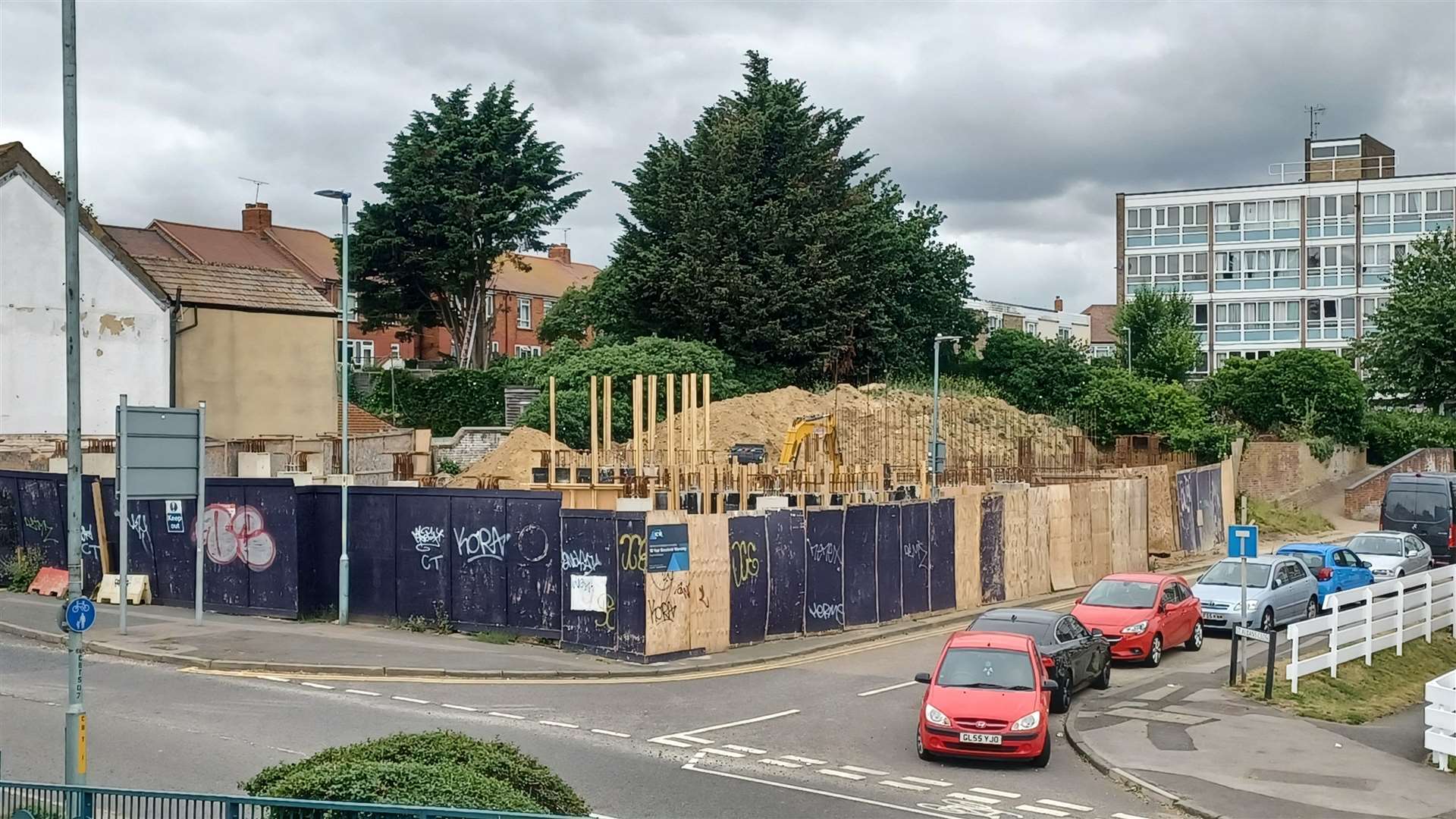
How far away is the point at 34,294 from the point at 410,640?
69.8 ft

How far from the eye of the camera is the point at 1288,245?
80.4 m

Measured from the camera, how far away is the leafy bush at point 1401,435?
60219mm

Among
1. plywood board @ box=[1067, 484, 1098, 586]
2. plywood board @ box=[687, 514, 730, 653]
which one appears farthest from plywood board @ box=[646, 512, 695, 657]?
plywood board @ box=[1067, 484, 1098, 586]

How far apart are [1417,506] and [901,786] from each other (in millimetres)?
30130

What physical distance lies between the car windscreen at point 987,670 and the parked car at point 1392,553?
66.5 ft

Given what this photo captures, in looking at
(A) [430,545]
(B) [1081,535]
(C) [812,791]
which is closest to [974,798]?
(C) [812,791]

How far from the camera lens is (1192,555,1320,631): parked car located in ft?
88.6

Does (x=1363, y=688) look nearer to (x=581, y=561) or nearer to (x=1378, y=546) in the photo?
(x=581, y=561)

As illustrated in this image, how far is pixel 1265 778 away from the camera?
15625 mm

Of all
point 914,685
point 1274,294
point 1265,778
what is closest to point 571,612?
point 914,685

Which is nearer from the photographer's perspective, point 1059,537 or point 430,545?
point 430,545

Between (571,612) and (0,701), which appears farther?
(571,612)

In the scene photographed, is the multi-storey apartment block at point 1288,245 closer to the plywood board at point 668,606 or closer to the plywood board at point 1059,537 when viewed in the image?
the plywood board at point 1059,537

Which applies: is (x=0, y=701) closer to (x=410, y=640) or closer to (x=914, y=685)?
(x=410, y=640)
